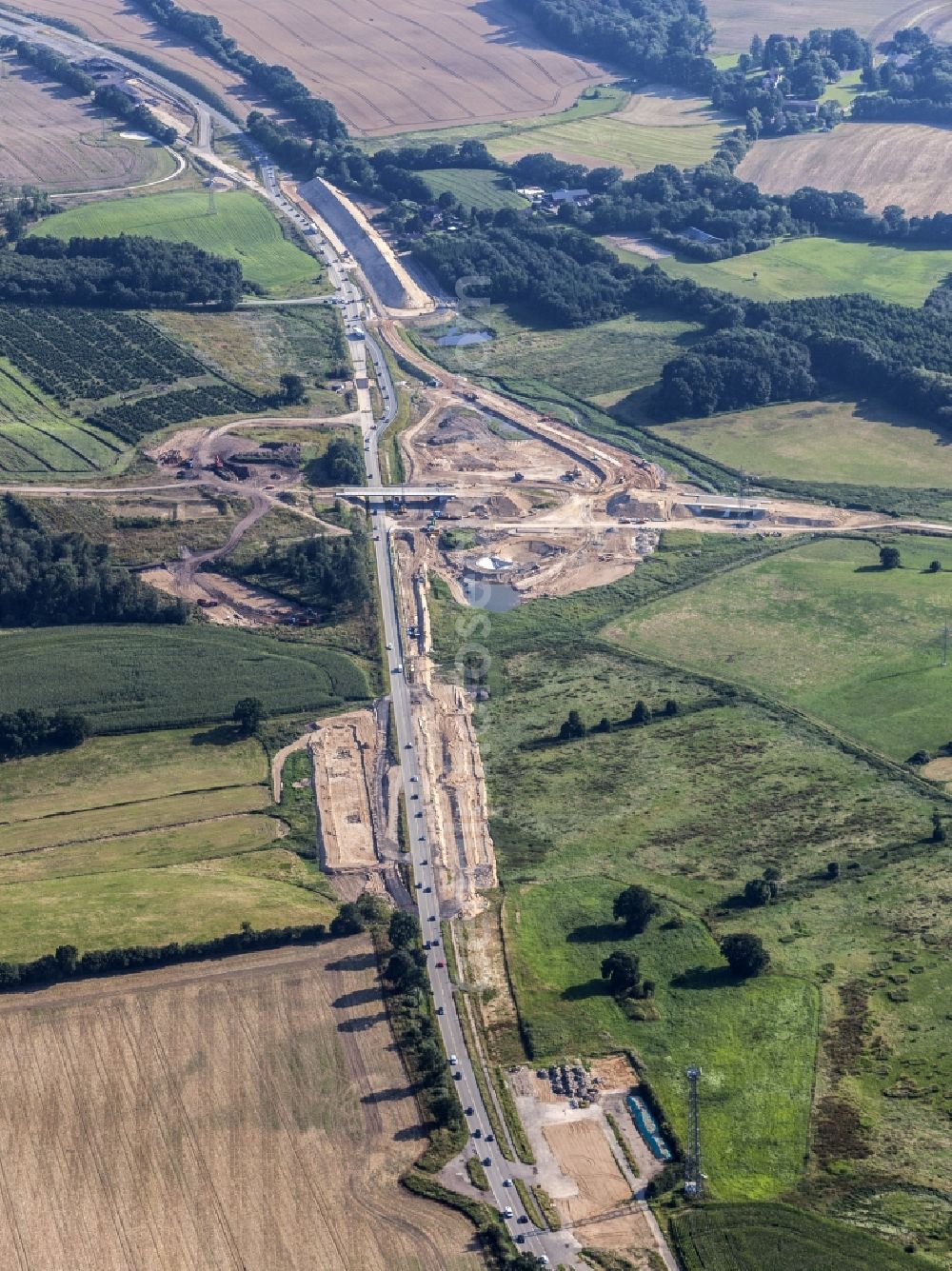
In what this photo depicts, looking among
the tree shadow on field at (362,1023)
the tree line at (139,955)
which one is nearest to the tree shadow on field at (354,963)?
the tree line at (139,955)

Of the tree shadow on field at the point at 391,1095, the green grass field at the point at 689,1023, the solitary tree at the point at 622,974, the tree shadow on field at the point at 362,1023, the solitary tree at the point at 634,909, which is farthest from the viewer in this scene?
the solitary tree at the point at 634,909

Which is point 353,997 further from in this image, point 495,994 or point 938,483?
point 938,483

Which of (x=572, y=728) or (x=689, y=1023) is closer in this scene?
(x=689, y=1023)

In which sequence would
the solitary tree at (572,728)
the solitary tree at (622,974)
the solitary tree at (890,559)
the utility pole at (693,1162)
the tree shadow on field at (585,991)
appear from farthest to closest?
the solitary tree at (890,559)
the solitary tree at (572,728)
the tree shadow on field at (585,991)
the solitary tree at (622,974)
the utility pole at (693,1162)

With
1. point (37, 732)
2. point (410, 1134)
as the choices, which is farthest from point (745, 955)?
point (37, 732)

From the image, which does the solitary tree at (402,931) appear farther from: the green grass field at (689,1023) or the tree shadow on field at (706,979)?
the tree shadow on field at (706,979)

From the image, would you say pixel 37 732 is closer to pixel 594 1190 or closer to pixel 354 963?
pixel 354 963

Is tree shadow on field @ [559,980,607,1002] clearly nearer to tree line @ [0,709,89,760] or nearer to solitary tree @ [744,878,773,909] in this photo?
solitary tree @ [744,878,773,909]
